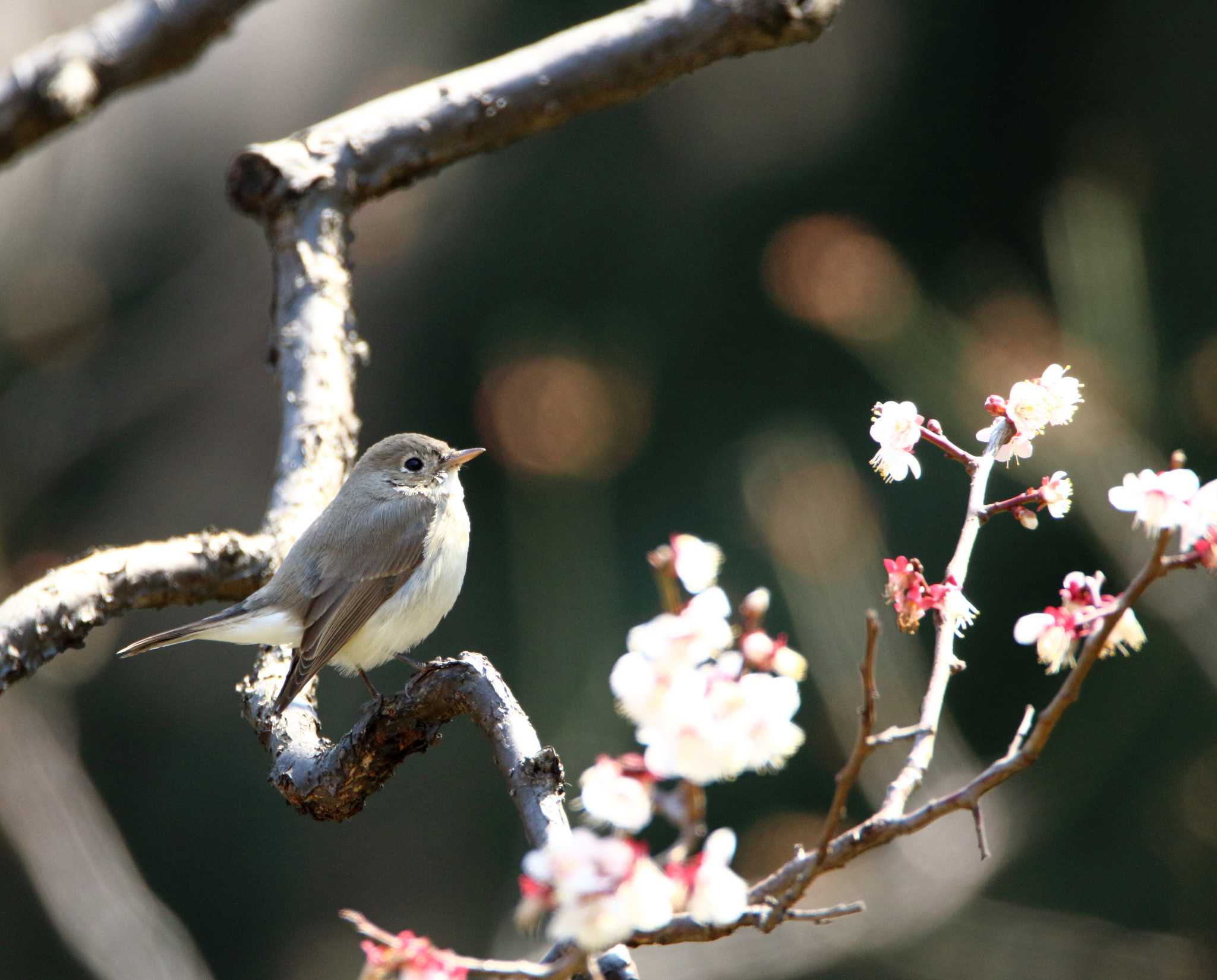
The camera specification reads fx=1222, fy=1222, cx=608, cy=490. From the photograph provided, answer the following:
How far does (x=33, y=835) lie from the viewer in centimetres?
388

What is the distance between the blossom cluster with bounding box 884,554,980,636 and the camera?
1.11 meters

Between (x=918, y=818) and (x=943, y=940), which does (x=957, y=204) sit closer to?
(x=943, y=940)

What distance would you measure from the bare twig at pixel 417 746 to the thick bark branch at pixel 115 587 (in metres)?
0.29

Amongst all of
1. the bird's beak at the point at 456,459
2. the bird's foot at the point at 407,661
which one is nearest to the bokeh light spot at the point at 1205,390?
the bird's beak at the point at 456,459

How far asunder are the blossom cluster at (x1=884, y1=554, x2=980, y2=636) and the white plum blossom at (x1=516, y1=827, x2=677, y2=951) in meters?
0.41

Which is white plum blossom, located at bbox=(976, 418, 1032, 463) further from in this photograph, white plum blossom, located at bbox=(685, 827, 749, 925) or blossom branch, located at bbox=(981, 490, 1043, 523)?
white plum blossom, located at bbox=(685, 827, 749, 925)

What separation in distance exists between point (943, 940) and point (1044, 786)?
1.84ft

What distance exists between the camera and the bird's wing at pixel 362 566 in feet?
7.80

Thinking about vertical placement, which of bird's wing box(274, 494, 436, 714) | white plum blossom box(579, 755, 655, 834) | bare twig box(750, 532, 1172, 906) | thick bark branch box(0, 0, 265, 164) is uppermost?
thick bark branch box(0, 0, 265, 164)

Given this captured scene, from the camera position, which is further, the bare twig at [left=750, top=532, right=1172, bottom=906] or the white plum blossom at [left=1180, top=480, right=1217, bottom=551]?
the white plum blossom at [left=1180, top=480, right=1217, bottom=551]

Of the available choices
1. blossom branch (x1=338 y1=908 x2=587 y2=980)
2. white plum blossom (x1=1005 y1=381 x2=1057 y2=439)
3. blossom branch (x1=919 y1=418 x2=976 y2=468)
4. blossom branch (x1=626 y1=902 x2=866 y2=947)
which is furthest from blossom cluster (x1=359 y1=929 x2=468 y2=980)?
white plum blossom (x1=1005 y1=381 x2=1057 y2=439)

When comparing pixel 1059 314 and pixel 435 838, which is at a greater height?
pixel 1059 314

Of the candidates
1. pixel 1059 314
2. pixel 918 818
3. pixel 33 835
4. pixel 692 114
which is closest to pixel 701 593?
pixel 918 818

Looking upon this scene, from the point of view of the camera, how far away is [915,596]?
1108 mm
